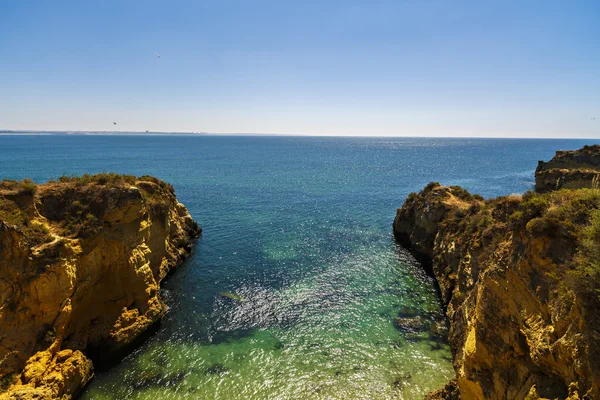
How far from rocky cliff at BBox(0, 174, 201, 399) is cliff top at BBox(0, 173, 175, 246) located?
0.06 m

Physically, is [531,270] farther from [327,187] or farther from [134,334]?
[327,187]

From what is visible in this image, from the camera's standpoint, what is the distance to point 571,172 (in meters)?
38.9

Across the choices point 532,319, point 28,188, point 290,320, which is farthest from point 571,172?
point 28,188

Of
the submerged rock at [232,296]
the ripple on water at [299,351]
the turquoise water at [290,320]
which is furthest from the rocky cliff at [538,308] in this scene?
the submerged rock at [232,296]

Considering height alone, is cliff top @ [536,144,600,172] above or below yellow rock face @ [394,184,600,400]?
above

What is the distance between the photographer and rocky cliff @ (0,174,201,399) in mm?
17562

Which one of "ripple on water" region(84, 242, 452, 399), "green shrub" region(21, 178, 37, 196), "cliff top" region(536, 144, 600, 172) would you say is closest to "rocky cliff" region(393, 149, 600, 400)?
"ripple on water" region(84, 242, 452, 399)

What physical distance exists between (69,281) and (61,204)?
23.4ft

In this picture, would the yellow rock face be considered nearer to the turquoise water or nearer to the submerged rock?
the turquoise water

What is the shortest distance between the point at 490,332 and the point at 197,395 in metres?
16.9

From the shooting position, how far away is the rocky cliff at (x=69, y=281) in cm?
1756

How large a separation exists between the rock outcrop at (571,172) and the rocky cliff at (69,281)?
42.5 m

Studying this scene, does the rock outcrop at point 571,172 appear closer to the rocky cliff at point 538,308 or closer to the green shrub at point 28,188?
the rocky cliff at point 538,308

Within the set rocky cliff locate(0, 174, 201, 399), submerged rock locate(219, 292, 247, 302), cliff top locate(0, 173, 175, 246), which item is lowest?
submerged rock locate(219, 292, 247, 302)
